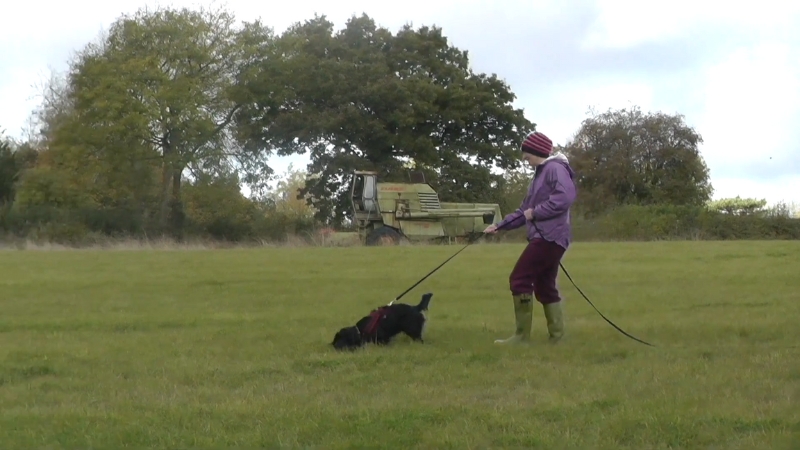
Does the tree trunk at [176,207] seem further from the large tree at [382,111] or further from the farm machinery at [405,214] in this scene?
the farm machinery at [405,214]

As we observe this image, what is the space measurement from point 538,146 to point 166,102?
36444mm

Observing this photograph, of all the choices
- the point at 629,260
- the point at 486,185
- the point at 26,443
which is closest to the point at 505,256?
the point at 629,260

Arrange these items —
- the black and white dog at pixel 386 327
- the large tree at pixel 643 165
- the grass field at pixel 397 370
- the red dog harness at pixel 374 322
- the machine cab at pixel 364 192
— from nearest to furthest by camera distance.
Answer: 1. the grass field at pixel 397 370
2. the black and white dog at pixel 386 327
3. the red dog harness at pixel 374 322
4. the machine cab at pixel 364 192
5. the large tree at pixel 643 165

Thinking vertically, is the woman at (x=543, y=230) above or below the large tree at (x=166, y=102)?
below

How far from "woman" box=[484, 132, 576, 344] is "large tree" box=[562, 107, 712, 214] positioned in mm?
41605

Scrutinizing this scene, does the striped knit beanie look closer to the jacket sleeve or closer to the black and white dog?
the jacket sleeve

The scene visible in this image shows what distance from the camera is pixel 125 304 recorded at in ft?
43.0

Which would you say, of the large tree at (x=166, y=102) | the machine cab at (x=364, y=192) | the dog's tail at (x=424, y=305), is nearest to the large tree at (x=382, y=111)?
the large tree at (x=166, y=102)

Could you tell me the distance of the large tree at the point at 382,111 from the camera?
43.3 metres

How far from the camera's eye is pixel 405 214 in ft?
108

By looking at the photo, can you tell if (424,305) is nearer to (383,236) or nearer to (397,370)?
(397,370)

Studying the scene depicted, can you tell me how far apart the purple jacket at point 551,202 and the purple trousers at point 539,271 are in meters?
0.08

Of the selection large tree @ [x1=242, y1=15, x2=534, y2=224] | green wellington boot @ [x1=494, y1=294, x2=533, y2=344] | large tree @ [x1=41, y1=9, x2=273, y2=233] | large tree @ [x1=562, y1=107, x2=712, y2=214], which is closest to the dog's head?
green wellington boot @ [x1=494, y1=294, x2=533, y2=344]

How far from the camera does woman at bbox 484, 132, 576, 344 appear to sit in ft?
27.5
